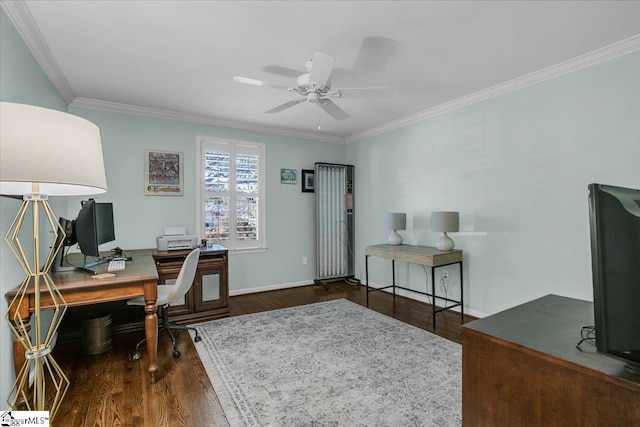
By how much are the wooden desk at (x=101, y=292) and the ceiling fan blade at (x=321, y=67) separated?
189cm

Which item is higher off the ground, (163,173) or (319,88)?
(319,88)

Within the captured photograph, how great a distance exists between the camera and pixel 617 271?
2.76 feet

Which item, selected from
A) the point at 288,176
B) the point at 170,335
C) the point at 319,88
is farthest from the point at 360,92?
the point at 170,335

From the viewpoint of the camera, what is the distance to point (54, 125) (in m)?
1.28

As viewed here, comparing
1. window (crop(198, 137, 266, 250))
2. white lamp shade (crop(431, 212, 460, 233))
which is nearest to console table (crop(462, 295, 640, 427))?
white lamp shade (crop(431, 212, 460, 233))

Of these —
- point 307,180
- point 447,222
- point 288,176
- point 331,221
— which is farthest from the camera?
point 331,221

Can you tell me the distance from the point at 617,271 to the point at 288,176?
14.6 ft

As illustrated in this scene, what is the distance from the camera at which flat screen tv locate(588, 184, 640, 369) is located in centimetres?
84

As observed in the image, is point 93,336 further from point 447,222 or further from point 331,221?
point 447,222

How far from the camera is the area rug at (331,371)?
1913mm

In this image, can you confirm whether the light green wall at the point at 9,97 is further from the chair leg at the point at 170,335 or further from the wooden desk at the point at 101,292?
the chair leg at the point at 170,335

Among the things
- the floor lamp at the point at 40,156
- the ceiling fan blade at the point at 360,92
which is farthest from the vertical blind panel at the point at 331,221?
the floor lamp at the point at 40,156

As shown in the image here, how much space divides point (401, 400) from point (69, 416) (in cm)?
203

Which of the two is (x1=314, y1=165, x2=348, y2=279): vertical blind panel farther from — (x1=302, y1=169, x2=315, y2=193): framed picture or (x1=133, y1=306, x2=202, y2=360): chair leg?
(x1=133, y1=306, x2=202, y2=360): chair leg
